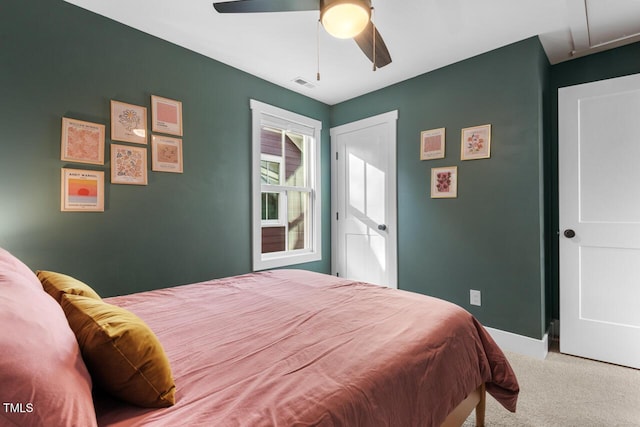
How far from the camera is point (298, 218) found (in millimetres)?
3775

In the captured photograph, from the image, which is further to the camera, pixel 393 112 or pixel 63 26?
pixel 393 112

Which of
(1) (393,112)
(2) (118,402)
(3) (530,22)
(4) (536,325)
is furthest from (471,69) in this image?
(2) (118,402)

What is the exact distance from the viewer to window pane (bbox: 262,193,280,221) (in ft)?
11.2

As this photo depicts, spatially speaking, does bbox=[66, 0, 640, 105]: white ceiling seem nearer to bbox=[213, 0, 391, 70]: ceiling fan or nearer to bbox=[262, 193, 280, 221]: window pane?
bbox=[213, 0, 391, 70]: ceiling fan

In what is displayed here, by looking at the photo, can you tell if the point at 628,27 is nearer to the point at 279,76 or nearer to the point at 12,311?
the point at 279,76

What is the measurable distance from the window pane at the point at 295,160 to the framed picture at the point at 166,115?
1354 mm

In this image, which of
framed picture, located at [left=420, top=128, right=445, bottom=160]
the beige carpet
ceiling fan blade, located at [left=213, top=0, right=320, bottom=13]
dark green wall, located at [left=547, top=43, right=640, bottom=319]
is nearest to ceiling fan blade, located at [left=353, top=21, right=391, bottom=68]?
ceiling fan blade, located at [left=213, top=0, right=320, bottom=13]

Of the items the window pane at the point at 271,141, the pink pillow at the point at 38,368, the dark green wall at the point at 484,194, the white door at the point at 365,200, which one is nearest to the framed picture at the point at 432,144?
the dark green wall at the point at 484,194

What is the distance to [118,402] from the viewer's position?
0.80 meters

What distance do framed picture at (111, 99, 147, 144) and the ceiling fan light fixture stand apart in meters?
1.67

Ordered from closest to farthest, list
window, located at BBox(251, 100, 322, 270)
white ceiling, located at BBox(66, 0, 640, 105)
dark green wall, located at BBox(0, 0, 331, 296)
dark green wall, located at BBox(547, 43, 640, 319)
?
1. dark green wall, located at BBox(0, 0, 331, 296)
2. white ceiling, located at BBox(66, 0, 640, 105)
3. dark green wall, located at BBox(547, 43, 640, 319)
4. window, located at BBox(251, 100, 322, 270)

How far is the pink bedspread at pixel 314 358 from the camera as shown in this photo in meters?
0.78

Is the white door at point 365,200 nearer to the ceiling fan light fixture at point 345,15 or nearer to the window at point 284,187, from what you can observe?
the window at point 284,187

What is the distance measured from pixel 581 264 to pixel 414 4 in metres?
2.46
